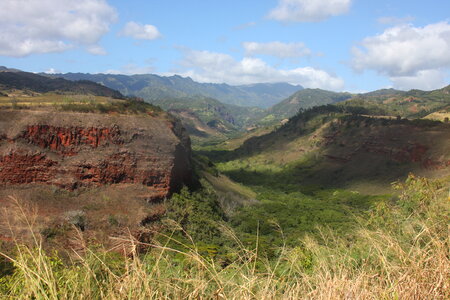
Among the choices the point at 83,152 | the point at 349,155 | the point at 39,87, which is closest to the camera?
the point at 83,152

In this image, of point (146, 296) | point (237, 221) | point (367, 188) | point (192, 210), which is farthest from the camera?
point (367, 188)

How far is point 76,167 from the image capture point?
89.8 ft

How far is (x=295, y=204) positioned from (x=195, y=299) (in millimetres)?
42199

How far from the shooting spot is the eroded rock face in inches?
1037

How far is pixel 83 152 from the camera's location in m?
28.0

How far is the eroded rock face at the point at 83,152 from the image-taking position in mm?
26328

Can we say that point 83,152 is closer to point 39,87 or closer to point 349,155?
point 349,155

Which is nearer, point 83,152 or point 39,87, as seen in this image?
point 83,152

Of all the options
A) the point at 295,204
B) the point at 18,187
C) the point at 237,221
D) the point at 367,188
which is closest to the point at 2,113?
the point at 18,187

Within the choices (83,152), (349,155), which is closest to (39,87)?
(349,155)

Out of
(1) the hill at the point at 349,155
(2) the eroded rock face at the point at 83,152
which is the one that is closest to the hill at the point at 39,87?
(1) the hill at the point at 349,155

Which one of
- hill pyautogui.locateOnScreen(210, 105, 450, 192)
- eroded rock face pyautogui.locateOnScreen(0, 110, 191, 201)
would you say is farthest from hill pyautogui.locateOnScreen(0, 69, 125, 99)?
eroded rock face pyautogui.locateOnScreen(0, 110, 191, 201)

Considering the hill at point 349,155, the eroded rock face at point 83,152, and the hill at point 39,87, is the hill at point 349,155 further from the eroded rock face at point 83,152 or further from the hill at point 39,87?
the hill at point 39,87

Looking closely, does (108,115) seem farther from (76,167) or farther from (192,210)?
(192,210)
